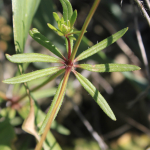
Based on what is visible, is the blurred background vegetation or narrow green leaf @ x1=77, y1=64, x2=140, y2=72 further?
the blurred background vegetation

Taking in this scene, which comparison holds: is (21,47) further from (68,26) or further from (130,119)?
(130,119)

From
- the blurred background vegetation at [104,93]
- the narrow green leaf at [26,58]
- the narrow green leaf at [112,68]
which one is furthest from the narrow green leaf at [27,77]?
the blurred background vegetation at [104,93]

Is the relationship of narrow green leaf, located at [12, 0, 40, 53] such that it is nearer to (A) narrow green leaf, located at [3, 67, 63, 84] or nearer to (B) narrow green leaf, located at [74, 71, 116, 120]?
(A) narrow green leaf, located at [3, 67, 63, 84]

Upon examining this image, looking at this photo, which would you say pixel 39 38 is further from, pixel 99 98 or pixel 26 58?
pixel 99 98

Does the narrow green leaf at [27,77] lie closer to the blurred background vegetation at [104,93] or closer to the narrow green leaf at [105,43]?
the narrow green leaf at [105,43]

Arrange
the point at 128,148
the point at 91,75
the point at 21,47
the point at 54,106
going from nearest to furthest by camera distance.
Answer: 1. the point at 54,106
2. the point at 21,47
3. the point at 128,148
4. the point at 91,75

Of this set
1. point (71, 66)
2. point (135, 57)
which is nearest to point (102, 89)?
point (135, 57)

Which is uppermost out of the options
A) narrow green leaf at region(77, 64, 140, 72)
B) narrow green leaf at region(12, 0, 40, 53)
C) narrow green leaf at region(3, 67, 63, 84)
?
narrow green leaf at region(12, 0, 40, 53)

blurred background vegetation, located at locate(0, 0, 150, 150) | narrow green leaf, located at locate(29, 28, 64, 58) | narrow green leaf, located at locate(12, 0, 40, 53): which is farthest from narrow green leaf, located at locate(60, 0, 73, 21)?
blurred background vegetation, located at locate(0, 0, 150, 150)
